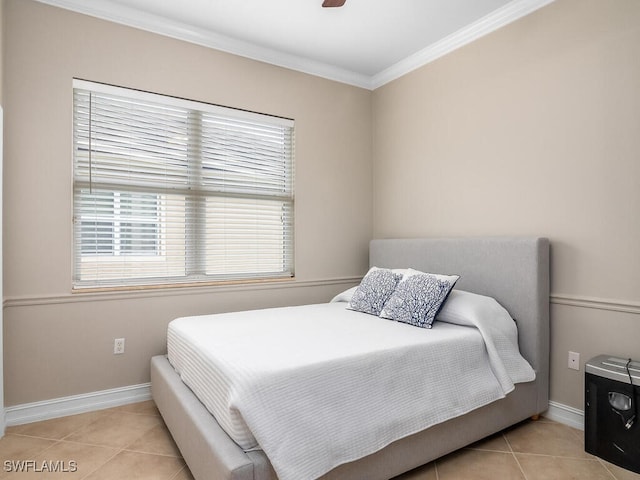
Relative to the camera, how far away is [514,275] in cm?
261

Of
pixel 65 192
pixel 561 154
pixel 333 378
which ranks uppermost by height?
pixel 561 154

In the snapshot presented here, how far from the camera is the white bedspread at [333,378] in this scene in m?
1.54

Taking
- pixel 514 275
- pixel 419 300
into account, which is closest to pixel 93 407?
pixel 419 300

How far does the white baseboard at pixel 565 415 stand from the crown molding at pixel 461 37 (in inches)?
103

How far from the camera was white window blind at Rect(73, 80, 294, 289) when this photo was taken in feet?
9.14

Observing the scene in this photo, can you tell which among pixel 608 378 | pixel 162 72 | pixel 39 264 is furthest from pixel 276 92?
pixel 608 378

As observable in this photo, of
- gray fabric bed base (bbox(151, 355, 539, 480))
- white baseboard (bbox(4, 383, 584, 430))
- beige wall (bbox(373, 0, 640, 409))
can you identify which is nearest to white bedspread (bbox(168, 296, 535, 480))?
gray fabric bed base (bbox(151, 355, 539, 480))

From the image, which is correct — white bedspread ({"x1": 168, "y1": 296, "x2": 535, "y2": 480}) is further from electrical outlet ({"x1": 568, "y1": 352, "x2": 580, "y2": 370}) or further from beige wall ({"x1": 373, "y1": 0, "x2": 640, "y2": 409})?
beige wall ({"x1": 373, "y1": 0, "x2": 640, "y2": 409})

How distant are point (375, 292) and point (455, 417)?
1036 millimetres

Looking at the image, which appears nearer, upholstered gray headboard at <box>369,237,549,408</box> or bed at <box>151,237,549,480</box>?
bed at <box>151,237,549,480</box>

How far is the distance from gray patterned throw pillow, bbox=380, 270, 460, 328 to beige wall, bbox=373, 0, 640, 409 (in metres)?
0.73

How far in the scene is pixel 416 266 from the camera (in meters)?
3.30

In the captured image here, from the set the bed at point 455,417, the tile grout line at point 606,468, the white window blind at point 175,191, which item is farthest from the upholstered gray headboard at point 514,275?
the white window blind at point 175,191

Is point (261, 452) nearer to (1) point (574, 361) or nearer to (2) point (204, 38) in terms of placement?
(1) point (574, 361)
